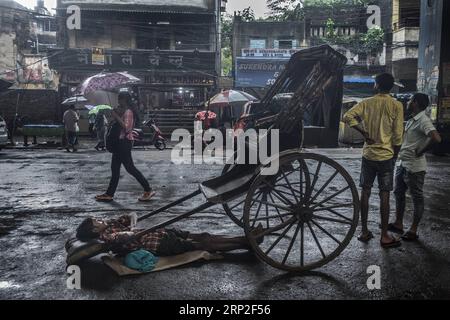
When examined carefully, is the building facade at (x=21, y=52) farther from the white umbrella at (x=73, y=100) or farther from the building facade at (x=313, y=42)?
the building facade at (x=313, y=42)

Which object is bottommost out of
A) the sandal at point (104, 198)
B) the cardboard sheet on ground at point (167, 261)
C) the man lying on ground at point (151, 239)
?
the sandal at point (104, 198)

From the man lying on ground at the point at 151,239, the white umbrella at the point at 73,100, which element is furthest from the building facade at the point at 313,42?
the man lying on ground at the point at 151,239

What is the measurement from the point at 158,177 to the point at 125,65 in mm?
16528

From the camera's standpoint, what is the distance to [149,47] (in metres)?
25.5

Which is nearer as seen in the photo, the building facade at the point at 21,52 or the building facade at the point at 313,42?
the building facade at the point at 313,42

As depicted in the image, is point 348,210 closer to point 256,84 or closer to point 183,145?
point 183,145

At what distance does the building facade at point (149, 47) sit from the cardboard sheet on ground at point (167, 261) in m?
20.2

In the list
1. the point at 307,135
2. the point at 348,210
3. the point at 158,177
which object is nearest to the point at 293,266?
the point at 348,210

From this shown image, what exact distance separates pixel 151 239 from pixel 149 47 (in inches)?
916

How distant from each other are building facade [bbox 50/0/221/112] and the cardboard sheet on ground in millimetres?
20230

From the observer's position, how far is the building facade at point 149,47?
933 inches

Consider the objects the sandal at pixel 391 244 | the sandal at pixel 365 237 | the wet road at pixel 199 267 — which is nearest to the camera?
the wet road at pixel 199 267

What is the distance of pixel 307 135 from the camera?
15.5 meters

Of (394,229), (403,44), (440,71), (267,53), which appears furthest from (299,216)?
(267,53)
